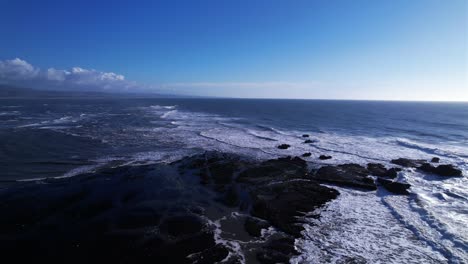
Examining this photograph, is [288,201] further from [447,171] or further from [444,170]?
[447,171]

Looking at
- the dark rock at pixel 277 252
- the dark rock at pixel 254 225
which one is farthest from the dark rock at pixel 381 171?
the dark rock at pixel 277 252

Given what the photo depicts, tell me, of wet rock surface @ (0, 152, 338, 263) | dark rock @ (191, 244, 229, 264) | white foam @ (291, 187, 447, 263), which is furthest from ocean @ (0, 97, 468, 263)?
wet rock surface @ (0, 152, 338, 263)

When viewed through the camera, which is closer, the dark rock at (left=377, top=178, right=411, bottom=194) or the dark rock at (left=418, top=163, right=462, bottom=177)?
the dark rock at (left=377, top=178, right=411, bottom=194)

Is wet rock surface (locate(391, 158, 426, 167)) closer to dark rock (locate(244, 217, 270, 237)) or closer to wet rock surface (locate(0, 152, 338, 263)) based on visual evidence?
wet rock surface (locate(0, 152, 338, 263))

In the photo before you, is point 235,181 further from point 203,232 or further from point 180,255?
Result: point 180,255

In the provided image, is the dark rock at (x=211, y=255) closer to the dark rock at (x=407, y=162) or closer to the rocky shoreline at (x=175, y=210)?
the rocky shoreline at (x=175, y=210)

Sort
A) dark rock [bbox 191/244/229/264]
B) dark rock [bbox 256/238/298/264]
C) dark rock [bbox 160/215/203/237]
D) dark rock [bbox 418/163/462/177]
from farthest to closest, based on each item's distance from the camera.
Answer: dark rock [bbox 418/163/462/177] → dark rock [bbox 160/215/203/237] → dark rock [bbox 256/238/298/264] → dark rock [bbox 191/244/229/264]

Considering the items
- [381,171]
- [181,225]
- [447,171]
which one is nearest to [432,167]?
[447,171]
